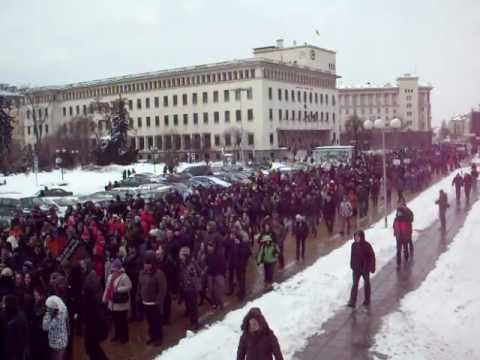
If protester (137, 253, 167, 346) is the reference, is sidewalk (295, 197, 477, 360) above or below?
below

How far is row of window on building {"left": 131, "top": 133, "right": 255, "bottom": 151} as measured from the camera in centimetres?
8644

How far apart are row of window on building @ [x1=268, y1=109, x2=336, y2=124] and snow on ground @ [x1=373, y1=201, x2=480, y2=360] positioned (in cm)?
7454

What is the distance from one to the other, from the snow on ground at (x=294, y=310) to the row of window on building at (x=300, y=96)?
7337 cm

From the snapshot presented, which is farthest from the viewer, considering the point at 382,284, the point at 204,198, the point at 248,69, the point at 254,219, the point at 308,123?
the point at 308,123

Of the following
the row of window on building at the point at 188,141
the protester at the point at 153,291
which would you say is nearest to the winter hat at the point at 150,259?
the protester at the point at 153,291

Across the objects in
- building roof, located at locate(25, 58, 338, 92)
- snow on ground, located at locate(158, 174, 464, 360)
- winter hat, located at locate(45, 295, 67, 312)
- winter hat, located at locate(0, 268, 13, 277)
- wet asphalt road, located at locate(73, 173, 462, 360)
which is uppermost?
building roof, located at locate(25, 58, 338, 92)

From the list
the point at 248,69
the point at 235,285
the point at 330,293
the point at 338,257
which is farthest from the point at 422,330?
the point at 248,69

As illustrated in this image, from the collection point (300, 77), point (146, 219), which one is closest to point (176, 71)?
point (300, 77)

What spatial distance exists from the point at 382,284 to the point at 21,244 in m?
7.56

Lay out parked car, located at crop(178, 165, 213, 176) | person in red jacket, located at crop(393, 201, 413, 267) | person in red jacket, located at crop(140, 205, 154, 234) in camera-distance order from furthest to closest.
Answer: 1. parked car, located at crop(178, 165, 213, 176)
2. person in red jacket, located at crop(140, 205, 154, 234)
3. person in red jacket, located at crop(393, 201, 413, 267)

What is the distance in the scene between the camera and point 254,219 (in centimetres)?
1981

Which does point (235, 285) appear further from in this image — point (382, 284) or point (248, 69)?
point (248, 69)

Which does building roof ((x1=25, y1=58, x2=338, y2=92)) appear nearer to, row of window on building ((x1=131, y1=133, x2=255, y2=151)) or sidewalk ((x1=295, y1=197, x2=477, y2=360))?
row of window on building ((x1=131, y1=133, x2=255, y2=151))

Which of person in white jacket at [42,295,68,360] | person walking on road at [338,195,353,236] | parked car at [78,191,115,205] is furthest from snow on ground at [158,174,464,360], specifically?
parked car at [78,191,115,205]
